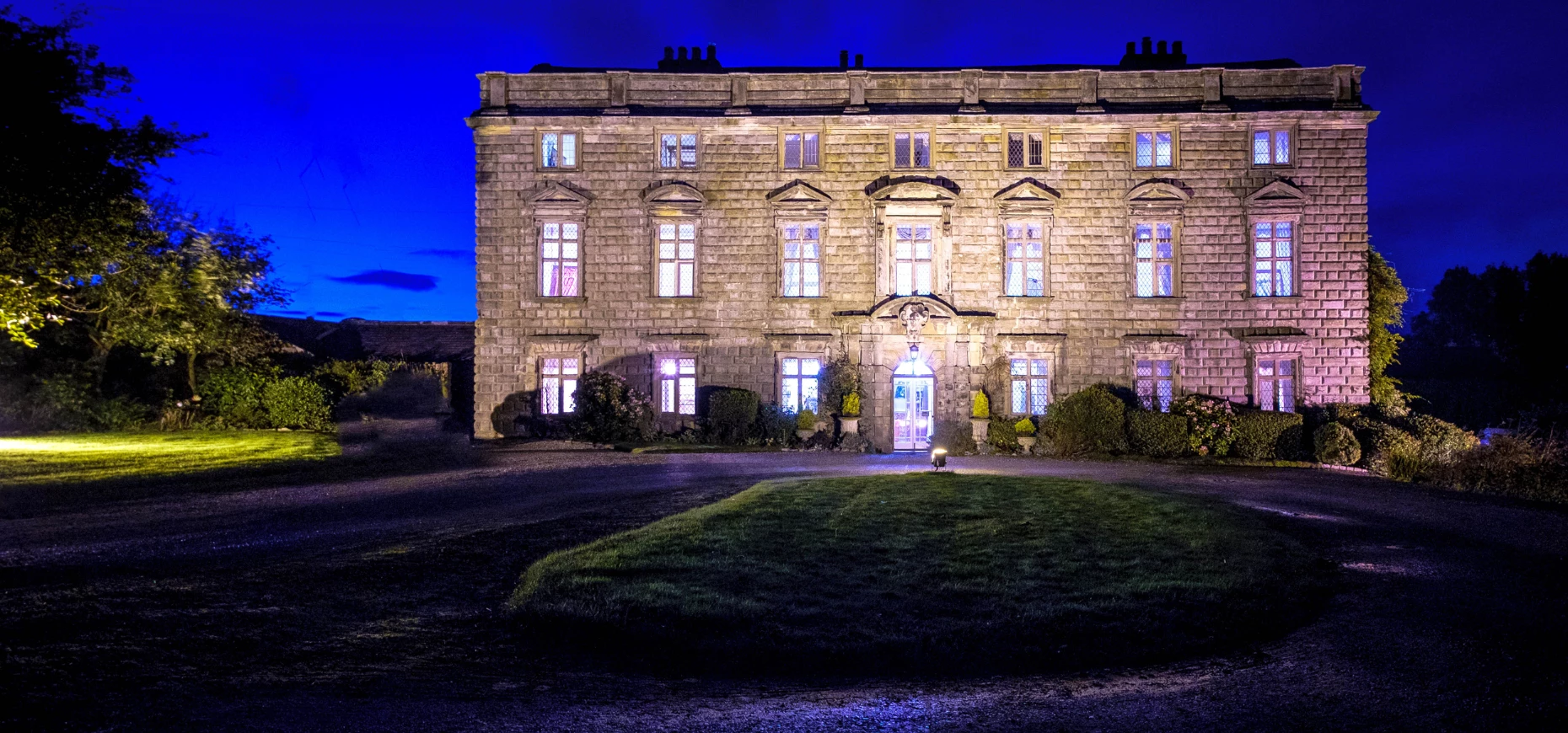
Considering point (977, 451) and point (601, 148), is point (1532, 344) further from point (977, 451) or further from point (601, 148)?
point (601, 148)

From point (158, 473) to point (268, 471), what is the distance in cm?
157

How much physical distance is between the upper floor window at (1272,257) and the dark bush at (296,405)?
26.4m

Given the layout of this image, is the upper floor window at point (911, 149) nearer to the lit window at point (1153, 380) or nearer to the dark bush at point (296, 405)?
the lit window at point (1153, 380)

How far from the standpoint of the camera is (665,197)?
23219mm

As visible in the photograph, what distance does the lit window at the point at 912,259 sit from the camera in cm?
2298

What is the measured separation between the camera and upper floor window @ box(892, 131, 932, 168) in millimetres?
23141

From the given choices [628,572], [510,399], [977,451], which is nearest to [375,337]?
[510,399]

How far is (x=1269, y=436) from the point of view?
1997 centimetres

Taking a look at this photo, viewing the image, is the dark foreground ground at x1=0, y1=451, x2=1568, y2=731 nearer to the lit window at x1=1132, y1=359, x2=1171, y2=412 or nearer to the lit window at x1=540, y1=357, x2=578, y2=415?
the lit window at x1=1132, y1=359, x2=1171, y2=412

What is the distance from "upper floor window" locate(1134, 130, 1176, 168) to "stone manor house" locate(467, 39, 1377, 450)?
0.05 metres

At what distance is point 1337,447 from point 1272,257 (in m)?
6.04

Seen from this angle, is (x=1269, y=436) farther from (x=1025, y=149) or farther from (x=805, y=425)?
(x=805, y=425)

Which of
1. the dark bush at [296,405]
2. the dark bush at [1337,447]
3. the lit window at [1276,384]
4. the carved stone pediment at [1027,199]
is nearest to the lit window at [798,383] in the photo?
the carved stone pediment at [1027,199]

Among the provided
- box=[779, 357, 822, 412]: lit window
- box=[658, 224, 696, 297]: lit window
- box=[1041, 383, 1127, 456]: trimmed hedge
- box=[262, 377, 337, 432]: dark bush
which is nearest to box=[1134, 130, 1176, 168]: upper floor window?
box=[1041, 383, 1127, 456]: trimmed hedge
